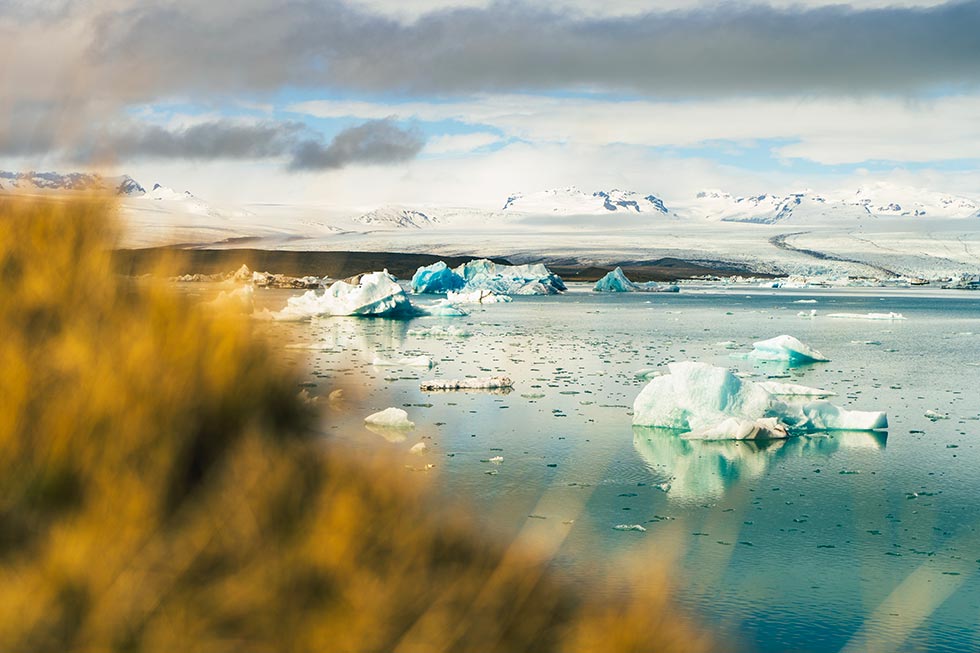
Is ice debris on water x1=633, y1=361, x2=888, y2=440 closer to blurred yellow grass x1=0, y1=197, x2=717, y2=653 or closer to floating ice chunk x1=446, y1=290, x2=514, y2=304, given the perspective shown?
blurred yellow grass x1=0, y1=197, x2=717, y2=653

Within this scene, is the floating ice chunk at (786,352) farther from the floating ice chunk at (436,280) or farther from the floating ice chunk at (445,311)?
the floating ice chunk at (436,280)

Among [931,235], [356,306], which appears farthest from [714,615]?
[931,235]

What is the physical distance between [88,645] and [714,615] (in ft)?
10.7

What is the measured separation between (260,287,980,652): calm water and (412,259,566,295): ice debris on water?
2569 cm

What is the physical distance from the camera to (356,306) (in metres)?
24.3

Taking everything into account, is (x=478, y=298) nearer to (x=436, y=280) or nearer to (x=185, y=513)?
(x=436, y=280)

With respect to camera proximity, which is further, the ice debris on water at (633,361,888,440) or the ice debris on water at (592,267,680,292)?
the ice debris on water at (592,267,680,292)

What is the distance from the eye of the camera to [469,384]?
11.4m

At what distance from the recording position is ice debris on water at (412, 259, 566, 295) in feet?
133

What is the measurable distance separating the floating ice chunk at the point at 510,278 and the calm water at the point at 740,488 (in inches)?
1050

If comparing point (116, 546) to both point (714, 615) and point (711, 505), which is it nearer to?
point (714, 615)

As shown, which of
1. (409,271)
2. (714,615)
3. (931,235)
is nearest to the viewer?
(714,615)

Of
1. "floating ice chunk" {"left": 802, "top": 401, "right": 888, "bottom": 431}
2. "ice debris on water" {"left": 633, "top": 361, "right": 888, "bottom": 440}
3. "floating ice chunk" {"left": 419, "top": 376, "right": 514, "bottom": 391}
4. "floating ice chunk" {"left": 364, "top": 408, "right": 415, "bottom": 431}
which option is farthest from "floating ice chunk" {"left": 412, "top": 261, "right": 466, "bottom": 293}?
"floating ice chunk" {"left": 364, "top": 408, "right": 415, "bottom": 431}

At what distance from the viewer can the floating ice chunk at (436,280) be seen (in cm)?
4025
